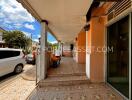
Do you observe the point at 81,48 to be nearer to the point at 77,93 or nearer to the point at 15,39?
the point at 77,93

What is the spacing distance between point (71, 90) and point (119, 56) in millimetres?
2121

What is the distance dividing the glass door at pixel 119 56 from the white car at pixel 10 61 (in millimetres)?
5271

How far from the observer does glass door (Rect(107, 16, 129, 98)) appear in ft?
12.4

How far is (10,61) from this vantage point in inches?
282

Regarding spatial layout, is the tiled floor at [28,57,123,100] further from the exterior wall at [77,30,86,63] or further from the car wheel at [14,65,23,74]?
the exterior wall at [77,30,86,63]

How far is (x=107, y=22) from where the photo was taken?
5.06 meters

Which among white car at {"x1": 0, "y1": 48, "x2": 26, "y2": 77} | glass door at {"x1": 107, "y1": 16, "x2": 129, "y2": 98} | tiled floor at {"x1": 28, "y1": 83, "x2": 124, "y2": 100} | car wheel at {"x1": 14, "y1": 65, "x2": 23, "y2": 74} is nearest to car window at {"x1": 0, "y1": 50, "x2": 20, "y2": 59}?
white car at {"x1": 0, "y1": 48, "x2": 26, "y2": 77}

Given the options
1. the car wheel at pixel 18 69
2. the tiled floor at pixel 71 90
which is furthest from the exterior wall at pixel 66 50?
the tiled floor at pixel 71 90

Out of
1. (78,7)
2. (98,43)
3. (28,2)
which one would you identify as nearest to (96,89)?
(98,43)

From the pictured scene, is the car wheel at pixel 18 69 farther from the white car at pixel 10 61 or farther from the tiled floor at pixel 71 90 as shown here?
the tiled floor at pixel 71 90

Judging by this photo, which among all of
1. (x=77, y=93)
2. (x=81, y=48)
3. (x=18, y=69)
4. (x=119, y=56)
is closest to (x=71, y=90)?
(x=77, y=93)

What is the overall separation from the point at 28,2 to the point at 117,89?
407 cm

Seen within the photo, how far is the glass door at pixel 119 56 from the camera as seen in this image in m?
3.78

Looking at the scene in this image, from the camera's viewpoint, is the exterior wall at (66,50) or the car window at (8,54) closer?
the car window at (8,54)
